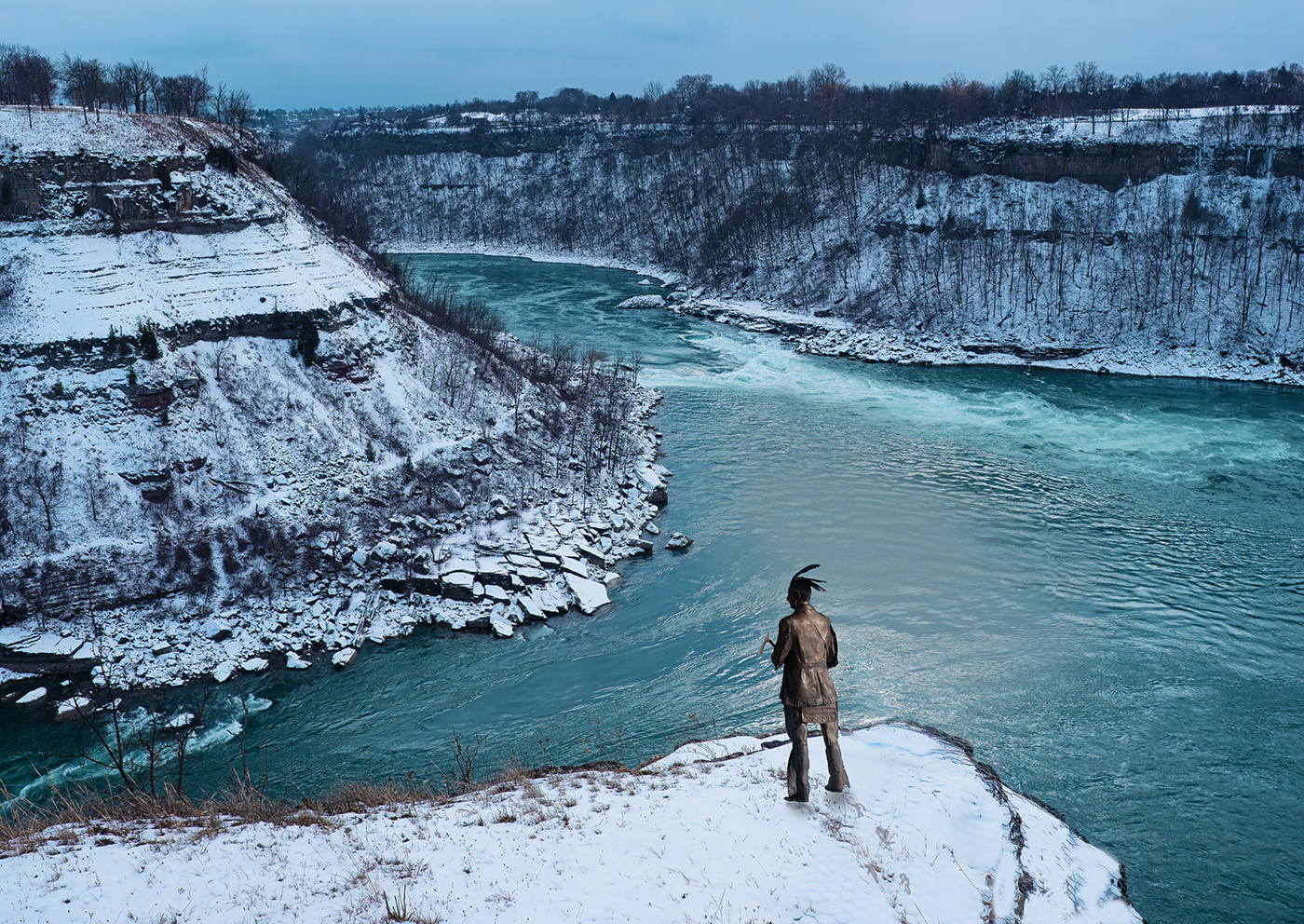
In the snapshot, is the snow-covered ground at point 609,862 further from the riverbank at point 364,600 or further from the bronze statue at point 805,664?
the riverbank at point 364,600

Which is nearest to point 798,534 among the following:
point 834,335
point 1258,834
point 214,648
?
point 1258,834

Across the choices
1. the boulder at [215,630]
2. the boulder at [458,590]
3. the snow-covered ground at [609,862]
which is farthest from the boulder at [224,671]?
the snow-covered ground at [609,862]

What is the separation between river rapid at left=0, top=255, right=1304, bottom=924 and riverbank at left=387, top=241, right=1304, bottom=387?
1009 centimetres

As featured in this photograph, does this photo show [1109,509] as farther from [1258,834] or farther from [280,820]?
[280,820]

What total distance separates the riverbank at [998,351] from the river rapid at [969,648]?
10.1 m

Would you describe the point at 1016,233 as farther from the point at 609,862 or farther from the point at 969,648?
the point at 609,862

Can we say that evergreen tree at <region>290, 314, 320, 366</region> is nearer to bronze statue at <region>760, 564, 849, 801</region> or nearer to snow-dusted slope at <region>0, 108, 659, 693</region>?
snow-dusted slope at <region>0, 108, 659, 693</region>

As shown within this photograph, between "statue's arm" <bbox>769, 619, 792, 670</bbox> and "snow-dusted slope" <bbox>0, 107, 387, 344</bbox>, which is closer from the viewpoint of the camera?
"statue's arm" <bbox>769, 619, 792, 670</bbox>

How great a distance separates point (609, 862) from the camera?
8.65 meters

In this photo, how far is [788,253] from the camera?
2490 inches

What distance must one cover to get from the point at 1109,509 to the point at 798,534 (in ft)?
34.8

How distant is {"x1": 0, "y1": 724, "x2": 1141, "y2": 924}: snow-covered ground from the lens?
7.87m

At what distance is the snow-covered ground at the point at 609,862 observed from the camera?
7.87m

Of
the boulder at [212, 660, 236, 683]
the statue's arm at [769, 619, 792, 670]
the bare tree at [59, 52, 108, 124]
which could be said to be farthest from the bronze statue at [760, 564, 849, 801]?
the bare tree at [59, 52, 108, 124]
